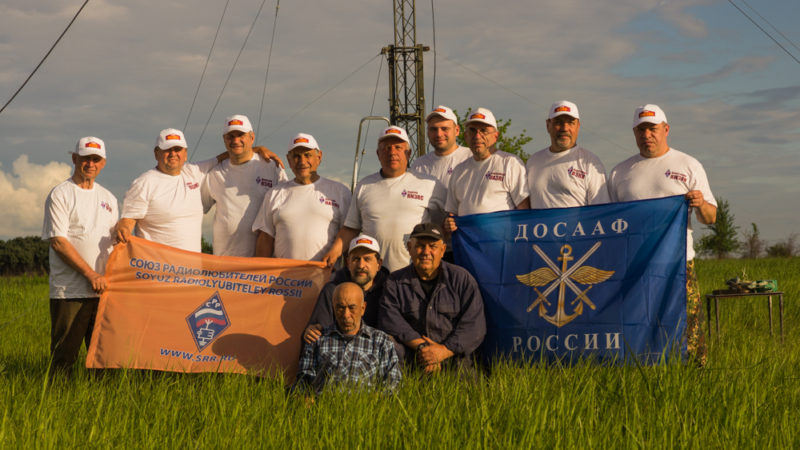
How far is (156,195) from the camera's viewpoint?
296 inches

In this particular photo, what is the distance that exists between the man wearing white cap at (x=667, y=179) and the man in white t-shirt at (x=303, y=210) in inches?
120

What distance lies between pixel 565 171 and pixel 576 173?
113 millimetres

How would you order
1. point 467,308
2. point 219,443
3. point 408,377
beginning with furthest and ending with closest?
point 467,308 < point 408,377 < point 219,443

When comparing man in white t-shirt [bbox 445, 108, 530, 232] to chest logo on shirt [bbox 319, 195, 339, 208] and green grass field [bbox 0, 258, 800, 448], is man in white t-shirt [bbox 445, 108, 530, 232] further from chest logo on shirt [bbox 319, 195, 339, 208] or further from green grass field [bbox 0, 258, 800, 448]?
green grass field [bbox 0, 258, 800, 448]

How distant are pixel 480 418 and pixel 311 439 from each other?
1.15 metres

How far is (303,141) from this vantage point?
25.2 feet

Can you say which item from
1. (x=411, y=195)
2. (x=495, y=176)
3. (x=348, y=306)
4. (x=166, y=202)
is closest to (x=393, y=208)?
(x=411, y=195)

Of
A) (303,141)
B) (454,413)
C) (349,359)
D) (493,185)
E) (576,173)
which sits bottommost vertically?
(454,413)

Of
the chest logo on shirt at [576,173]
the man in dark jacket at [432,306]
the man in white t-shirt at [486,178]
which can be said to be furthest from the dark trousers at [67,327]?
the chest logo on shirt at [576,173]

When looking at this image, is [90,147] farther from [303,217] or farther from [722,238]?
[722,238]

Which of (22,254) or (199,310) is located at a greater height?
(22,254)

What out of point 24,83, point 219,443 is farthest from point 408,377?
point 24,83

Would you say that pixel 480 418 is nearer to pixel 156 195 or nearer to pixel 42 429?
pixel 42 429

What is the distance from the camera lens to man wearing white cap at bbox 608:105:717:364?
6.93 metres
